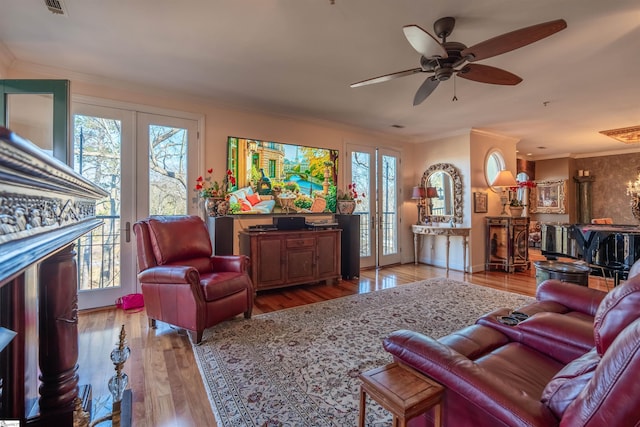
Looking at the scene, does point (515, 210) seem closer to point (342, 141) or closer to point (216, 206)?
point (342, 141)

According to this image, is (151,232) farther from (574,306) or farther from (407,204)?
(407,204)

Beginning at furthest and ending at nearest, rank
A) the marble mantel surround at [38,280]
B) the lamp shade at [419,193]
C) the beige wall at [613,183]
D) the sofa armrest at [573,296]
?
the beige wall at [613,183] < the lamp shade at [419,193] < the sofa armrest at [573,296] < the marble mantel surround at [38,280]

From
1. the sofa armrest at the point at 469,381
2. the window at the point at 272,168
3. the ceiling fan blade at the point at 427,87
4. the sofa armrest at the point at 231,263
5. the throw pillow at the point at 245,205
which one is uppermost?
the ceiling fan blade at the point at 427,87

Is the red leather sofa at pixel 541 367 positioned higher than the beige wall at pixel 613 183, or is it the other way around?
the beige wall at pixel 613 183

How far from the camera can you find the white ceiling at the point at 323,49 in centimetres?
214

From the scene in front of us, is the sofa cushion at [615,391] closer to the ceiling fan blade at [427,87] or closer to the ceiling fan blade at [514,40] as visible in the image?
the ceiling fan blade at [514,40]

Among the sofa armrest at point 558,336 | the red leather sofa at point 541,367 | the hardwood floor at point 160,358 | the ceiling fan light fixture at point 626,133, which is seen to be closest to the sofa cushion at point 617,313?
the red leather sofa at point 541,367

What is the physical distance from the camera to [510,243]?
5266 mm

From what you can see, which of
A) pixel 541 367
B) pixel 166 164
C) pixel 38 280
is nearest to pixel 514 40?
pixel 541 367

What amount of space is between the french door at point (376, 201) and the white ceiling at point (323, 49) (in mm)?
1190

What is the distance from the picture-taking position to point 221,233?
3682 millimetres

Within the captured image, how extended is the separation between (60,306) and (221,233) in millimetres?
2527

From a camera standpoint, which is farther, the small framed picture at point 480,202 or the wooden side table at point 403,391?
the small framed picture at point 480,202

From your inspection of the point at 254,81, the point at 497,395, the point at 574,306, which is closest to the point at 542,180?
the point at 574,306
